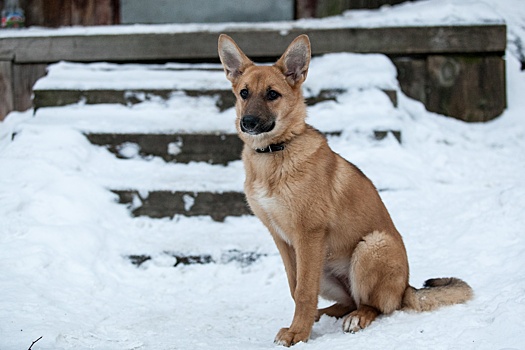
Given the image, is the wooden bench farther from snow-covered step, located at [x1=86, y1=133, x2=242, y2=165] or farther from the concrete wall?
snow-covered step, located at [x1=86, y1=133, x2=242, y2=165]

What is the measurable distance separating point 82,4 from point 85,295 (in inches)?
203

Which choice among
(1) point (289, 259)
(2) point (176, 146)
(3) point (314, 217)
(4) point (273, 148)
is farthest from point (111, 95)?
(3) point (314, 217)

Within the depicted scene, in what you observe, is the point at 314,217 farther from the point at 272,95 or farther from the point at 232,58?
the point at 232,58

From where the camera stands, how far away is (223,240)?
5031 mm

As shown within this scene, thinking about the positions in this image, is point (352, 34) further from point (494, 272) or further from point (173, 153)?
point (494, 272)

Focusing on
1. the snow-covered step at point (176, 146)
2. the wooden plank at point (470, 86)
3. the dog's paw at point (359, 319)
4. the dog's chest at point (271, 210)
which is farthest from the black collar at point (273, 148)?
the wooden plank at point (470, 86)

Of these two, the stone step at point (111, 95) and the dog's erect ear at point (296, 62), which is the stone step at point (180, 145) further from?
the dog's erect ear at point (296, 62)

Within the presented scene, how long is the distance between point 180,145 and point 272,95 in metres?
2.36

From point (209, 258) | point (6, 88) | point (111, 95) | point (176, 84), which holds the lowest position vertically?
point (209, 258)

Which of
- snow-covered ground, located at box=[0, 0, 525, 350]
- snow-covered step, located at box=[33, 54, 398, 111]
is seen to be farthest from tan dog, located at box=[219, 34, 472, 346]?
snow-covered step, located at box=[33, 54, 398, 111]

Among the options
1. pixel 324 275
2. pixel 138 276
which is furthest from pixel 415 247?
pixel 138 276

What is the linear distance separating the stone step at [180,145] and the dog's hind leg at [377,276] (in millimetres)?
2551

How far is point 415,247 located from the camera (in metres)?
4.68

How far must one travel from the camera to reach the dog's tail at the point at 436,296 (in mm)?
3406
